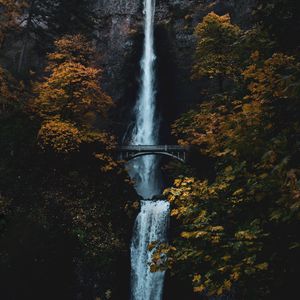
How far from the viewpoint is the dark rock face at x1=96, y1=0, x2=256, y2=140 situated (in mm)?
33562

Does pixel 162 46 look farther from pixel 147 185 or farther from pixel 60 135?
pixel 60 135

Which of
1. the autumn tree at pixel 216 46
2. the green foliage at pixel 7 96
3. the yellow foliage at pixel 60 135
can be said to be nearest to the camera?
the yellow foliage at pixel 60 135

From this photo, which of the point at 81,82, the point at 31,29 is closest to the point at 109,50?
the point at 31,29

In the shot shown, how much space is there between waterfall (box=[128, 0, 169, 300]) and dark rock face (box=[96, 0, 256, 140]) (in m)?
0.72

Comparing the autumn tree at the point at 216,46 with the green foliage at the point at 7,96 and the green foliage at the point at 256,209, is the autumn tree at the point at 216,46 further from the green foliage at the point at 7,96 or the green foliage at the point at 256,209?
the green foliage at the point at 256,209

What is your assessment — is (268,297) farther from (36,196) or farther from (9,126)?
(9,126)

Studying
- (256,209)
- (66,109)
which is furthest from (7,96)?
(256,209)

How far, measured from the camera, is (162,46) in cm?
3606

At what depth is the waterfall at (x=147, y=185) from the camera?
21.0 m

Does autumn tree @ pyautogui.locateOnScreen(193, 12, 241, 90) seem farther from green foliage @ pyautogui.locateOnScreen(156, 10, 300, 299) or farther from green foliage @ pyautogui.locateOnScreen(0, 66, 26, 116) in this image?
green foliage @ pyautogui.locateOnScreen(156, 10, 300, 299)

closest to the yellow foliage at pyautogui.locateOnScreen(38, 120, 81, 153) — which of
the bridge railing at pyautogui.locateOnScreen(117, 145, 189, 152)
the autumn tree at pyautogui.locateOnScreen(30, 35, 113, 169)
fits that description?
the autumn tree at pyautogui.locateOnScreen(30, 35, 113, 169)

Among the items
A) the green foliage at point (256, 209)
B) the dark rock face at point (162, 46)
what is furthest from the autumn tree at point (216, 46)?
the green foliage at point (256, 209)

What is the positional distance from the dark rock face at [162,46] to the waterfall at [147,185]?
722mm

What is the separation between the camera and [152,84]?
34000mm
